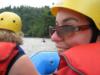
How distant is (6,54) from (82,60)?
1.30 m

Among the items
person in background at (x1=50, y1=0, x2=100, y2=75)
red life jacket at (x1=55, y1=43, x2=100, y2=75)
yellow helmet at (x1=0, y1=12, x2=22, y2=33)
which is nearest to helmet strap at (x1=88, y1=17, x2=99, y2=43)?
person in background at (x1=50, y1=0, x2=100, y2=75)

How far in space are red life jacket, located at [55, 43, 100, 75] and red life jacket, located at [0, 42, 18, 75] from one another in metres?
1.10

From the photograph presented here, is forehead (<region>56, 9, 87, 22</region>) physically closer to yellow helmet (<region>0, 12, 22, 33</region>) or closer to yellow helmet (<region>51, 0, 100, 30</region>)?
yellow helmet (<region>51, 0, 100, 30</region>)

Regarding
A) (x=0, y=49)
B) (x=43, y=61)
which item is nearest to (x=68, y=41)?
(x=0, y=49)

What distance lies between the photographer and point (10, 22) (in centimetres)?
370

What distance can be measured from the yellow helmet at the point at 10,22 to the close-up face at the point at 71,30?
1.52m

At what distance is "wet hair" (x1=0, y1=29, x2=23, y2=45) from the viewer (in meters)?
3.19

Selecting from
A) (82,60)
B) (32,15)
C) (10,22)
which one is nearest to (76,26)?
(82,60)

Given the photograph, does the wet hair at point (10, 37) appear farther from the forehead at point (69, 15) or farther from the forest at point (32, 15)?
the forehead at point (69, 15)

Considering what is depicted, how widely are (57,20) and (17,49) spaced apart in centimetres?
108

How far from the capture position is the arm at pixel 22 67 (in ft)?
9.48

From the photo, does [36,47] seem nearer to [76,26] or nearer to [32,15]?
[32,15]

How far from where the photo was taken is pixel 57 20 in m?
2.00

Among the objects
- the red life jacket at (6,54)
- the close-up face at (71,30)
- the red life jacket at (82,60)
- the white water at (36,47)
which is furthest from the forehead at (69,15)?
the white water at (36,47)
